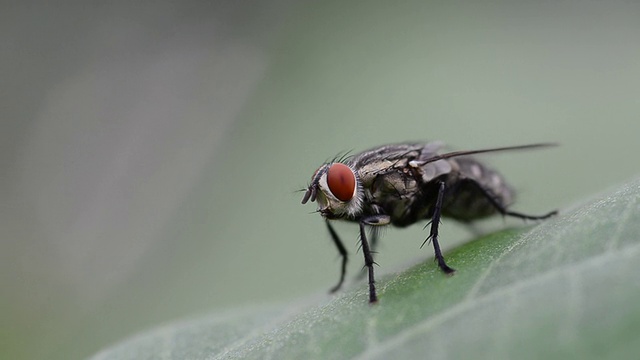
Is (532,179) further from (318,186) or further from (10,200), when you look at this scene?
(10,200)

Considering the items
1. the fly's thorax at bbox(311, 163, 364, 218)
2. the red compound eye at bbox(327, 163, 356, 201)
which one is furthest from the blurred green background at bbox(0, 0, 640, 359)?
the red compound eye at bbox(327, 163, 356, 201)

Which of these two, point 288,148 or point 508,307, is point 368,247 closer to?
point 508,307

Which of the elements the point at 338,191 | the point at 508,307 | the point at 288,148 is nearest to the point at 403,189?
the point at 338,191

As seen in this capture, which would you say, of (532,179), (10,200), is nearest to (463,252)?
(532,179)

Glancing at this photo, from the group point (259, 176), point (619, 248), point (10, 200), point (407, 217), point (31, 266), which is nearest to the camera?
point (619, 248)

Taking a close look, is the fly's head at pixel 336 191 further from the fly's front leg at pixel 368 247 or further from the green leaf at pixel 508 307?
the green leaf at pixel 508 307

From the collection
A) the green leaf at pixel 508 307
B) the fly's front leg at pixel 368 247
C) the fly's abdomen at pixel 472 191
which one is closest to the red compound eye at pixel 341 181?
the fly's front leg at pixel 368 247

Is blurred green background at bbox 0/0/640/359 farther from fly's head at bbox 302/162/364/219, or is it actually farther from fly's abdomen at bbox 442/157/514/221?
fly's head at bbox 302/162/364/219
